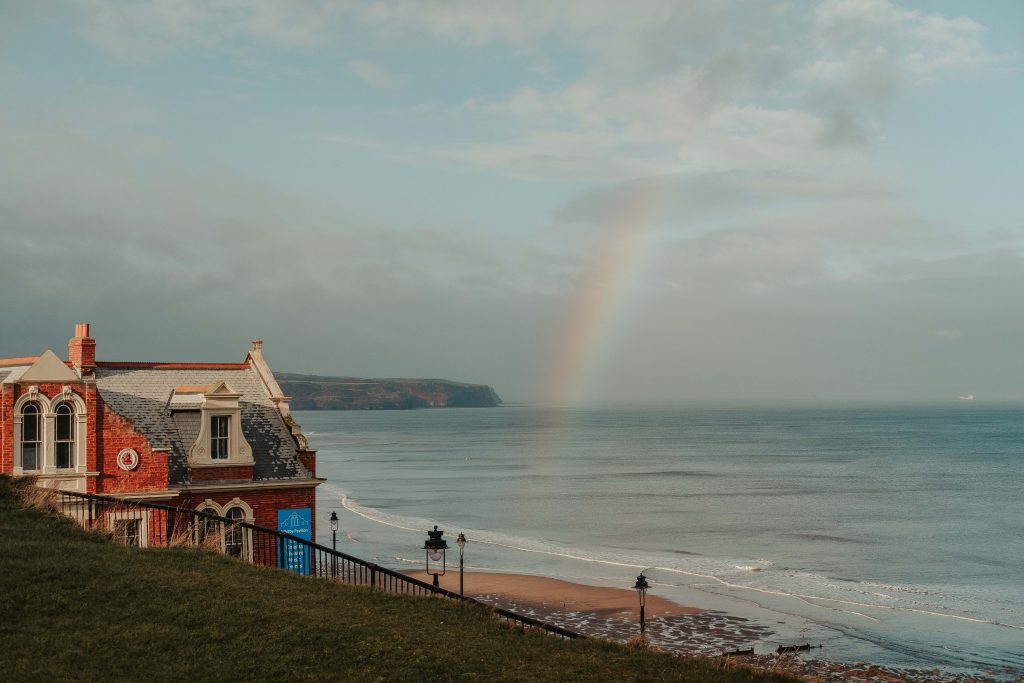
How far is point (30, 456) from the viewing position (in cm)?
2641

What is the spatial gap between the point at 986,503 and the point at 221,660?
3223 inches

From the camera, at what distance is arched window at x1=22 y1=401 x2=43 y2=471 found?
26.4 metres

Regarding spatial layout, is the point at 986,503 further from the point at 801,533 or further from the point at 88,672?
the point at 88,672

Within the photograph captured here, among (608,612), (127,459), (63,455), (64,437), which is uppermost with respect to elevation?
(64,437)

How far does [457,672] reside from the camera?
12508 millimetres

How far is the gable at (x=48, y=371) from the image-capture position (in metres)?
26.3

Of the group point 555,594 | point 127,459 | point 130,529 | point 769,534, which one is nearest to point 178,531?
point 130,529

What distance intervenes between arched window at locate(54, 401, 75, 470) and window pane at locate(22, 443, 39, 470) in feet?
1.64

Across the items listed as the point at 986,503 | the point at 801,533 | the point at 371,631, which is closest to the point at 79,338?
the point at 371,631

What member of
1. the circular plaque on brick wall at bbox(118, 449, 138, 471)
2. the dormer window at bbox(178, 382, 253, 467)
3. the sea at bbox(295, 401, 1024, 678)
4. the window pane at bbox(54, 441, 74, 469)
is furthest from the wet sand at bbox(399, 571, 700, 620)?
the window pane at bbox(54, 441, 74, 469)

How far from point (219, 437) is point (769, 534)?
140 ft

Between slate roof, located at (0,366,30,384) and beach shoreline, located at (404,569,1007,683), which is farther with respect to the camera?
beach shoreline, located at (404,569,1007,683)

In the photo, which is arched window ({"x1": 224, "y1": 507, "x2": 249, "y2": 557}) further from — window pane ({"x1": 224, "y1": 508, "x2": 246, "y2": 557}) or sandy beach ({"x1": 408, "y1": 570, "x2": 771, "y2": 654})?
sandy beach ({"x1": 408, "y1": 570, "x2": 771, "y2": 654})

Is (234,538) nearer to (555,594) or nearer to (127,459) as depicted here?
(127,459)
